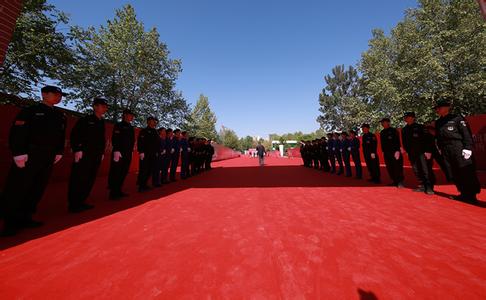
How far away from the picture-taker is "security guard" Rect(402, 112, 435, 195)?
548cm

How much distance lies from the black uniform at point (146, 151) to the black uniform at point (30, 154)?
264 centimetres

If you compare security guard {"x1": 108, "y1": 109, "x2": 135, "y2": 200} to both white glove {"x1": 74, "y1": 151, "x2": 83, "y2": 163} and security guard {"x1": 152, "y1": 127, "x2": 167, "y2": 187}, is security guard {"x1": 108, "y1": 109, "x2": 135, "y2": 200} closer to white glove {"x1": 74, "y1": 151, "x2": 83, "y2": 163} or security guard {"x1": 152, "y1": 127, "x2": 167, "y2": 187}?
white glove {"x1": 74, "y1": 151, "x2": 83, "y2": 163}

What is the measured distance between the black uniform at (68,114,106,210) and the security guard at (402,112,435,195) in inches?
289

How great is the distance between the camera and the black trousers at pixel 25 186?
10.6ft

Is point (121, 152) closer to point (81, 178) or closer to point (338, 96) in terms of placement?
point (81, 178)

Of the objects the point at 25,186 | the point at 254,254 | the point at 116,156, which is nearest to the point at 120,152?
the point at 116,156

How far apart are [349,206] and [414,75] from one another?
62.0 ft

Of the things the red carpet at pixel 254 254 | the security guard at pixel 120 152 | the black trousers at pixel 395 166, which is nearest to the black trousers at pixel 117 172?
the security guard at pixel 120 152

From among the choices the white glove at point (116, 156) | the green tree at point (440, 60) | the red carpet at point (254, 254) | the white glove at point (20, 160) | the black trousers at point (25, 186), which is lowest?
the red carpet at point (254, 254)

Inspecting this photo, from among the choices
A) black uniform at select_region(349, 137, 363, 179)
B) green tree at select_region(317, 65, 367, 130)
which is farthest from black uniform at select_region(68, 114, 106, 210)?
green tree at select_region(317, 65, 367, 130)

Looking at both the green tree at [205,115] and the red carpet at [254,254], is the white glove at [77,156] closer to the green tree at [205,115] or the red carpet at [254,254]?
the red carpet at [254,254]

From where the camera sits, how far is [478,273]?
2.03 meters

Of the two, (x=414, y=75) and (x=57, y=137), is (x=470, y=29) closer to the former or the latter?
(x=414, y=75)

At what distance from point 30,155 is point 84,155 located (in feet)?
3.37
